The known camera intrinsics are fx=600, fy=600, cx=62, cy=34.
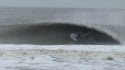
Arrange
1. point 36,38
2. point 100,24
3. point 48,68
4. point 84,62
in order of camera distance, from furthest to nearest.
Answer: point 100,24 → point 36,38 → point 84,62 → point 48,68

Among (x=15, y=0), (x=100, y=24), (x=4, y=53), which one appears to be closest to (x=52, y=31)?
(x=100, y=24)

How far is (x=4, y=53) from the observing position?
18734mm

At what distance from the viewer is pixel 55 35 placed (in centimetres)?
2872

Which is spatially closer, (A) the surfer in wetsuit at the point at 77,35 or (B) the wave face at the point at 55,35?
(B) the wave face at the point at 55,35

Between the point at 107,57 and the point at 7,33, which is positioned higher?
the point at 7,33

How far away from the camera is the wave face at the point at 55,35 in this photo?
88.1 ft

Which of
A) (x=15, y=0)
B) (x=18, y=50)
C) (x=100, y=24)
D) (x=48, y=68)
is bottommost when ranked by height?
(x=48, y=68)

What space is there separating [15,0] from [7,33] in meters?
38.7

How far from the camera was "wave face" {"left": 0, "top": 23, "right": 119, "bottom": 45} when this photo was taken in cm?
2686

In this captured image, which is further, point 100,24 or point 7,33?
point 100,24

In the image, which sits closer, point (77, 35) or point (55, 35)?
point (77, 35)

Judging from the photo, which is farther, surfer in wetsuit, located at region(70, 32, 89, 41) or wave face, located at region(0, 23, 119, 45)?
surfer in wetsuit, located at region(70, 32, 89, 41)

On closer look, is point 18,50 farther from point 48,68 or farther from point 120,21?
point 120,21

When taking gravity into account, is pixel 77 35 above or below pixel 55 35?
below
